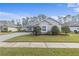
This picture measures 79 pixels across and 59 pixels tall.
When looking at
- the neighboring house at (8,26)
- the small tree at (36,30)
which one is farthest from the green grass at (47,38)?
the neighboring house at (8,26)

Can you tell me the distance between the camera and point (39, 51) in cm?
494

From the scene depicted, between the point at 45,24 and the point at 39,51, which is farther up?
the point at 45,24

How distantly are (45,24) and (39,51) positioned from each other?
0.50m

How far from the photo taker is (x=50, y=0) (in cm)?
494

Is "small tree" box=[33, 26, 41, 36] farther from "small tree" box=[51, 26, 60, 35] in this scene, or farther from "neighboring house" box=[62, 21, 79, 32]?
"neighboring house" box=[62, 21, 79, 32]

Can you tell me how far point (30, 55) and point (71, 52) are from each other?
2.44ft

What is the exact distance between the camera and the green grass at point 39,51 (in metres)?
4.91

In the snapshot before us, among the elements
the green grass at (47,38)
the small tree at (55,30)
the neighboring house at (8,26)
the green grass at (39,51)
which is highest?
the neighboring house at (8,26)

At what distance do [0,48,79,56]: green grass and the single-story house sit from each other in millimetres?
365

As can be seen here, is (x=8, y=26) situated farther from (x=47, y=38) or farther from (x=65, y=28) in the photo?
(x=65, y=28)

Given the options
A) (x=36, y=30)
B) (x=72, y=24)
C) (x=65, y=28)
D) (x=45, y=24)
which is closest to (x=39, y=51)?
(x=36, y=30)

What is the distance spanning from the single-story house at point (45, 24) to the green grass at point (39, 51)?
365 mm

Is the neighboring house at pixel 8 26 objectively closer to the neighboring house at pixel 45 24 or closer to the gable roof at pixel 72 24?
the neighboring house at pixel 45 24

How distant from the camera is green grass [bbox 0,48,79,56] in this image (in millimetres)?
4914
